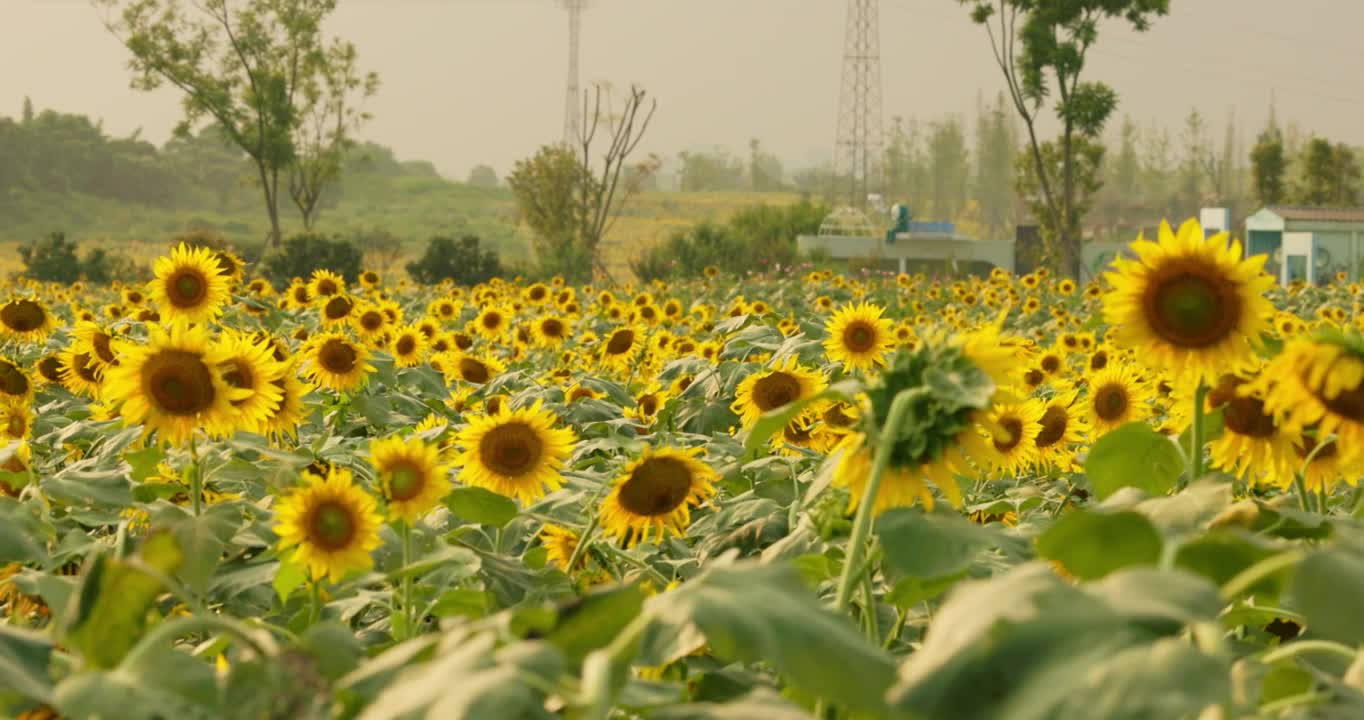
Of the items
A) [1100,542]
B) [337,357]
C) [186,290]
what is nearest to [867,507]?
[1100,542]

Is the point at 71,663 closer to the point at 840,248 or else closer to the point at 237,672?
the point at 237,672

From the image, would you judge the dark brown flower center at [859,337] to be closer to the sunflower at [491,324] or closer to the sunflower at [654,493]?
the sunflower at [654,493]

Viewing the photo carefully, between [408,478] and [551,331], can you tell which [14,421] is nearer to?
[408,478]

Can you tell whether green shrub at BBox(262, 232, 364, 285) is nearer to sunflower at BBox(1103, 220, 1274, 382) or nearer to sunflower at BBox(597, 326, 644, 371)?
sunflower at BBox(597, 326, 644, 371)

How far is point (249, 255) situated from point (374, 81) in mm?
8673

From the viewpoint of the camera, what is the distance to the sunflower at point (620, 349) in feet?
19.7

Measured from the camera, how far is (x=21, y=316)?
5.43 meters

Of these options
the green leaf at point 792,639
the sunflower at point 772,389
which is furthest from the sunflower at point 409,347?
the green leaf at point 792,639

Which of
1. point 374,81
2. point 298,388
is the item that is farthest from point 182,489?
point 374,81

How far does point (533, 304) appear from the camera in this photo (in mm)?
9242

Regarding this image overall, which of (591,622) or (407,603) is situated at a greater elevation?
(591,622)

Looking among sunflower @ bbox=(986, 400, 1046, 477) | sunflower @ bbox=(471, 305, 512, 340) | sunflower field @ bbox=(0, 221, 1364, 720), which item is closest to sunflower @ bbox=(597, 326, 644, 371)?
sunflower @ bbox=(471, 305, 512, 340)

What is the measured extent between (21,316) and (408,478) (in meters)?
4.07

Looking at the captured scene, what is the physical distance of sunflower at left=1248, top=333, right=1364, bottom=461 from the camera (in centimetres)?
136
